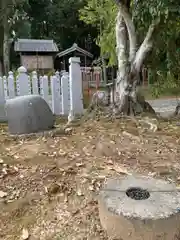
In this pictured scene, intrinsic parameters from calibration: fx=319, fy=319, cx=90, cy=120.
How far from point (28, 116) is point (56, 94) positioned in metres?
2.66

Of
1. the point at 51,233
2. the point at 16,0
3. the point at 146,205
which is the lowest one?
the point at 51,233

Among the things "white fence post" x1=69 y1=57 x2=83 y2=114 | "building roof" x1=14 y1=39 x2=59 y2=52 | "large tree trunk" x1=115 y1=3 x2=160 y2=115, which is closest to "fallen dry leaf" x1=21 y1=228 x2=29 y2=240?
"large tree trunk" x1=115 y1=3 x2=160 y2=115

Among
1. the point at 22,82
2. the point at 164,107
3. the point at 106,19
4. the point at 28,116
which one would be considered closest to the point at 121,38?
the point at 22,82

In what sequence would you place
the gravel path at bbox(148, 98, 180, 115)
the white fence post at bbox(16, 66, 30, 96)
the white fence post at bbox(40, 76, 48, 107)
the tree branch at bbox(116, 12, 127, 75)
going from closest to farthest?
the tree branch at bbox(116, 12, 127, 75) → the white fence post at bbox(16, 66, 30, 96) → the white fence post at bbox(40, 76, 48, 107) → the gravel path at bbox(148, 98, 180, 115)

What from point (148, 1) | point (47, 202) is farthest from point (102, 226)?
point (148, 1)

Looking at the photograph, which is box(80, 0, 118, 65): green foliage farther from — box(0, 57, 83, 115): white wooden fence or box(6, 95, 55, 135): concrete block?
box(6, 95, 55, 135): concrete block

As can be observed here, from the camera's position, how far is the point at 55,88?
7031 mm

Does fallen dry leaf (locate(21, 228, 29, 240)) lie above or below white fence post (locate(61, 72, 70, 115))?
below

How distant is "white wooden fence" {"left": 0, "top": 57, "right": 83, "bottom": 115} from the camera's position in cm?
677

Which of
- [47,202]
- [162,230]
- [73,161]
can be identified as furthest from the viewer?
[73,161]

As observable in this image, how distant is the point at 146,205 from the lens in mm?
2270

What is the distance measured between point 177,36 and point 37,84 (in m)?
3.17

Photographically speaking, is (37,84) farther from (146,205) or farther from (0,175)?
(146,205)

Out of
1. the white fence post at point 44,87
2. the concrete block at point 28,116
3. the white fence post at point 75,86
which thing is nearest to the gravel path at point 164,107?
the white fence post at point 75,86
